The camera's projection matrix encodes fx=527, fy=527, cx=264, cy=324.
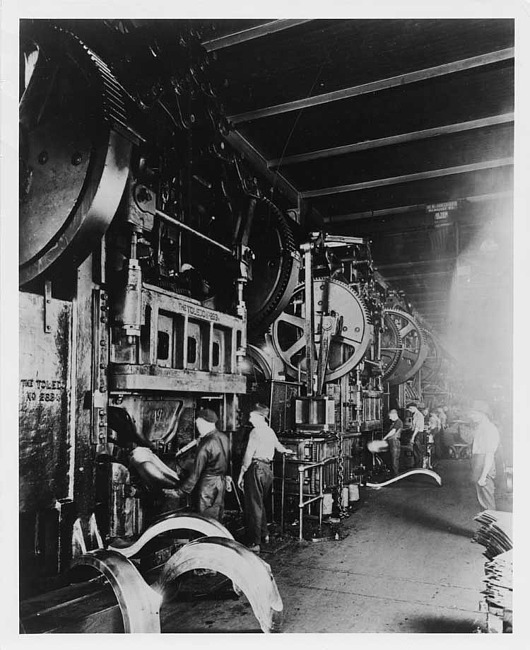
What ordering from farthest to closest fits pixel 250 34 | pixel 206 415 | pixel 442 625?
pixel 206 415
pixel 250 34
pixel 442 625

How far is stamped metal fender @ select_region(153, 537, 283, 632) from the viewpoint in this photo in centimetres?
213

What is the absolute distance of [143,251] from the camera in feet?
8.59

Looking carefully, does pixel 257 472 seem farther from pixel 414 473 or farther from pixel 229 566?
pixel 414 473

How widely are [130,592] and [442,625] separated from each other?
148cm

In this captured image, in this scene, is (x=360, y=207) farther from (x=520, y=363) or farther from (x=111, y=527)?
(x=111, y=527)

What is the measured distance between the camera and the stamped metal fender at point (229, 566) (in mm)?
2129

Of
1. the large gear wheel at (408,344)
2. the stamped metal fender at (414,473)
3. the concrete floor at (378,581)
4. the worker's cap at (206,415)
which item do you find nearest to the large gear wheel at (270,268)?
the worker's cap at (206,415)

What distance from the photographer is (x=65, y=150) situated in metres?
2.07

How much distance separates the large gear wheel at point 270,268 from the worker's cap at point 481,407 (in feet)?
5.07

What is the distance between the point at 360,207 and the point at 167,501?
380 cm

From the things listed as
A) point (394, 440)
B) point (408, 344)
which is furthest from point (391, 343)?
point (394, 440)

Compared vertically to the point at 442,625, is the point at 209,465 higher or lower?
higher

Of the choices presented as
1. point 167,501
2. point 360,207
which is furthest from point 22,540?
point 360,207

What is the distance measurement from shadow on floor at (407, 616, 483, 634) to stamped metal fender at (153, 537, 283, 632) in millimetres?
754
